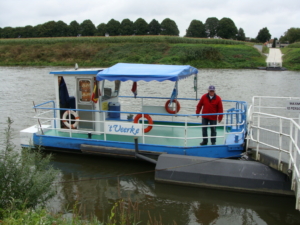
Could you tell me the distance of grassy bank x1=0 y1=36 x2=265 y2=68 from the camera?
4291 cm

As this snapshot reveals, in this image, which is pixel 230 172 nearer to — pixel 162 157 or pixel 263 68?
pixel 162 157

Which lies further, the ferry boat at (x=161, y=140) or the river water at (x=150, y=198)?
the ferry boat at (x=161, y=140)

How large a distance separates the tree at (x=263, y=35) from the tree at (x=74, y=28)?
194 ft

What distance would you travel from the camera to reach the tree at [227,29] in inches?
3531

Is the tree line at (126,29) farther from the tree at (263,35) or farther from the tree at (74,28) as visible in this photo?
the tree at (263,35)

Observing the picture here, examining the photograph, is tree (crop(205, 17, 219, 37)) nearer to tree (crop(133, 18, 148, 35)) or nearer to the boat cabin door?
tree (crop(133, 18, 148, 35))

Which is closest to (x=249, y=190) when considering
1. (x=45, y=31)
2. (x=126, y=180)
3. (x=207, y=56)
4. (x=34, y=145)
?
(x=126, y=180)

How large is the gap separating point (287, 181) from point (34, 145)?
7206 mm

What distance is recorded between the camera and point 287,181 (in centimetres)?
703

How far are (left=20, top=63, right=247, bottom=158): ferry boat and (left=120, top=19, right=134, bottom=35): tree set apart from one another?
8112cm

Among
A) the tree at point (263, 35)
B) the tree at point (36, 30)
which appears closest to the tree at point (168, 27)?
the tree at point (263, 35)

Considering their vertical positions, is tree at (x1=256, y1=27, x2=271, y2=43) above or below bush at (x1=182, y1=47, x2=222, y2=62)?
above

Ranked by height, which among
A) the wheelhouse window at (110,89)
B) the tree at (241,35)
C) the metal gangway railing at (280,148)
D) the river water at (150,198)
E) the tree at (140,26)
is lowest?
the river water at (150,198)

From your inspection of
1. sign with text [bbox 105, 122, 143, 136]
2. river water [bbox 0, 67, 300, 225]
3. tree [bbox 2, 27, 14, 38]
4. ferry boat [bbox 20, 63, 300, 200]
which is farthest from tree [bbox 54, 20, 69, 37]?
sign with text [bbox 105, 122, 143, 136]
